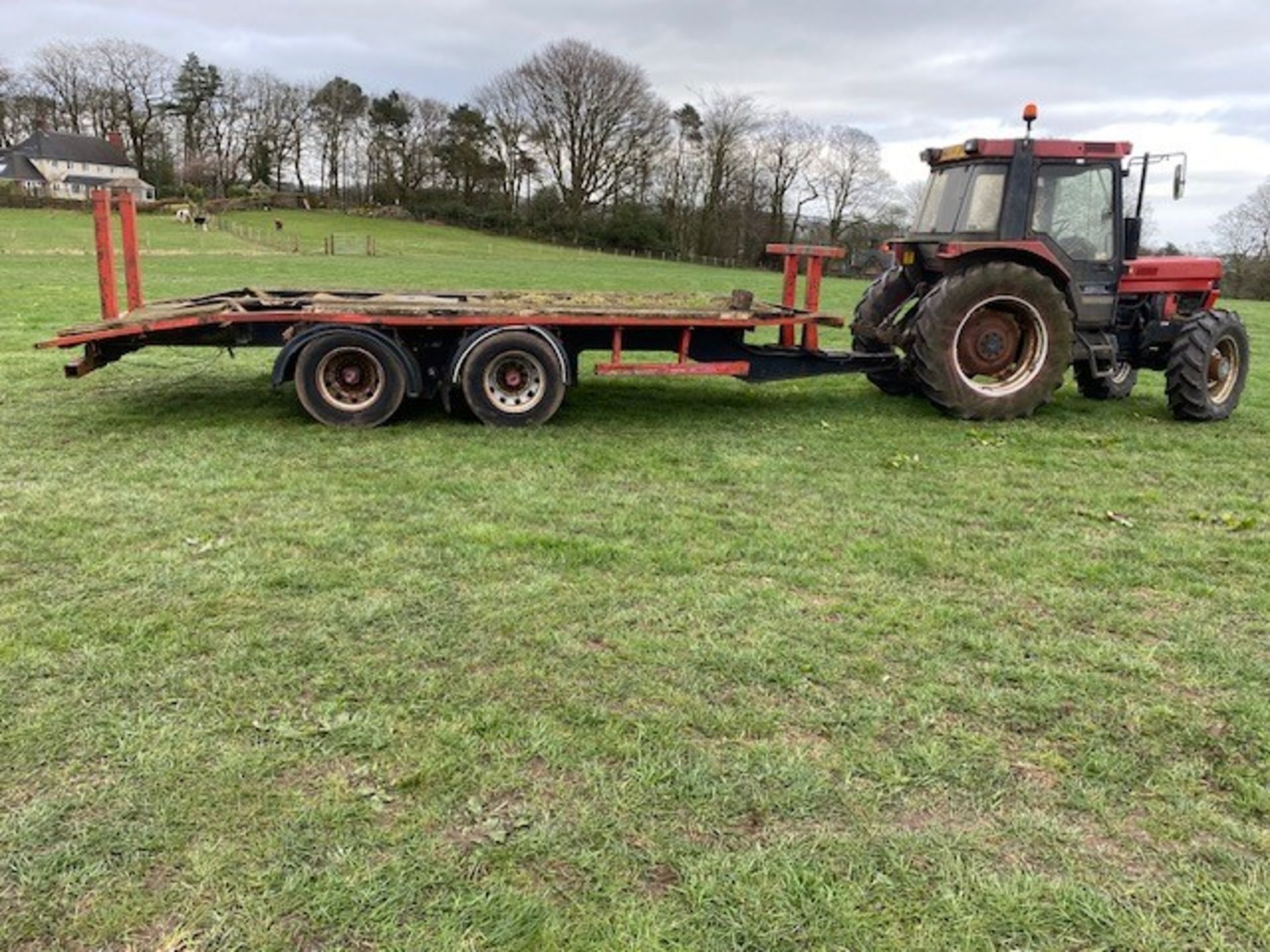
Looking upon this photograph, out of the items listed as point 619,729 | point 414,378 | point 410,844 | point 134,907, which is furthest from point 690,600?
point 414,378

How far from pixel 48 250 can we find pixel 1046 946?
1495 inches

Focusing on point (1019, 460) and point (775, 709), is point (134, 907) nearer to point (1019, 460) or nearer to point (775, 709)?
point (775, 709)

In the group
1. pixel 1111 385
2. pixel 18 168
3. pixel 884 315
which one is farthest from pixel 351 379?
pixel 18 168

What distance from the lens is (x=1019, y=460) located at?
6.81m

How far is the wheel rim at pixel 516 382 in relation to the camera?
712 cm

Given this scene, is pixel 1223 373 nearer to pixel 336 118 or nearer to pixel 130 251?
pixel 130 251

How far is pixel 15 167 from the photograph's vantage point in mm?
76125

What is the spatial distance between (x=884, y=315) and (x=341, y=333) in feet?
17.7

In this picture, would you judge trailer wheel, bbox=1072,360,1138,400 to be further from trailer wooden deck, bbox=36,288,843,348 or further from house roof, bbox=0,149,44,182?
house roof, bbox=0,149,44,182

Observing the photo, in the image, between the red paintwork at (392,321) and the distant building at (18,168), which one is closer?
the red paintwork at (392,321)

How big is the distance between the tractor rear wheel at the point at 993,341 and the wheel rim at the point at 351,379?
178 inches

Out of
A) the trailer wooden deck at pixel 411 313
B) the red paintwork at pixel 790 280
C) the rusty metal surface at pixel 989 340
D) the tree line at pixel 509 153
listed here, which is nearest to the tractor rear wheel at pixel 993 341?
the rusty metal surface at pixel 989 340

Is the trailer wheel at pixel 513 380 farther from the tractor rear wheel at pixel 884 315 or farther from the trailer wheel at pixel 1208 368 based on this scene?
the trailer wheel at pixel 1208 368

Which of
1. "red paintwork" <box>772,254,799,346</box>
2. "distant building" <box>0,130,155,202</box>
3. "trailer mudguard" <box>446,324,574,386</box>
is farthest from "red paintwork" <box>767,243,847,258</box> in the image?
"distant building" <box>0,130,155,202</box>
